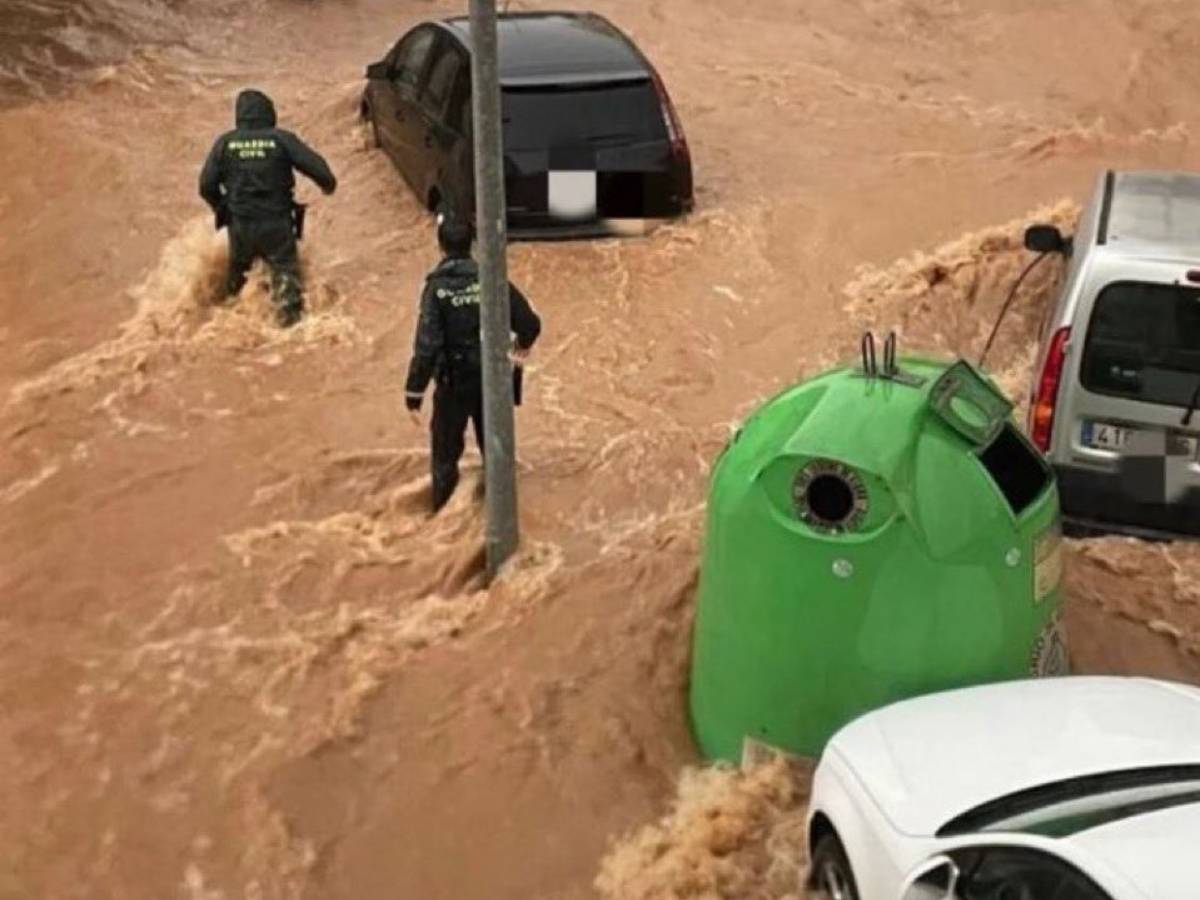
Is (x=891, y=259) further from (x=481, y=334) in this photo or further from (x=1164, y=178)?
(x=481, y=334)

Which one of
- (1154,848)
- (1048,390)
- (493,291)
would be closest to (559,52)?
(493,291)

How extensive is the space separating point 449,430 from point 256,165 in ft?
9.04

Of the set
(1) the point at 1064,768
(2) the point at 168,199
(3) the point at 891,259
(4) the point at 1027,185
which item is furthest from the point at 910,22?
(1) the point at 1064,768

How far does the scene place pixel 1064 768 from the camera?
4676 mm

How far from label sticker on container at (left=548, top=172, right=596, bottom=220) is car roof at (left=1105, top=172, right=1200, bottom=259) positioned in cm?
351

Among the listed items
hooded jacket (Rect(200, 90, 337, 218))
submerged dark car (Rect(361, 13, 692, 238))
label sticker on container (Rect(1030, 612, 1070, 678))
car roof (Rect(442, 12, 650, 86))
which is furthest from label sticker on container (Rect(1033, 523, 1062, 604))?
car roof (Rect(442, 12, 650, 86))

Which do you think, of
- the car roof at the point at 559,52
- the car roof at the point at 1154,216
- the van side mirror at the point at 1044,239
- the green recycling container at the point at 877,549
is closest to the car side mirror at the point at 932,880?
the green recycling container at the point at 877,549

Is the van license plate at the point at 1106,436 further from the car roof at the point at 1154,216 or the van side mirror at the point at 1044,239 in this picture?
the van side mirror at the point at 1044,239

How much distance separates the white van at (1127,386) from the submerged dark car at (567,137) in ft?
13.2

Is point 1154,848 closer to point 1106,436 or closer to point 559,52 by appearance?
point 1106,436

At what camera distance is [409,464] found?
8.57m

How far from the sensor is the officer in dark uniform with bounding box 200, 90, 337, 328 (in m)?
9.80

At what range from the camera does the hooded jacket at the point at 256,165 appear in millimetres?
9797

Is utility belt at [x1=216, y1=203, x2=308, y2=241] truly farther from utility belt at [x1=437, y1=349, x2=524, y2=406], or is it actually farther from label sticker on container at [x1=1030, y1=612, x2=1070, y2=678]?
label sticker on container at [x1=1030, y1=612, x2=1070, y2=678]
